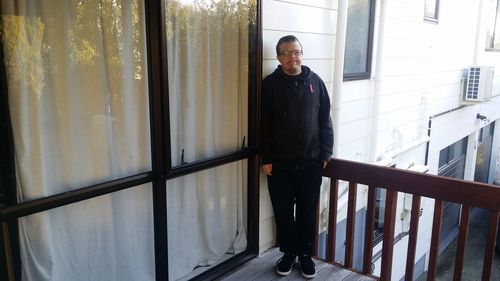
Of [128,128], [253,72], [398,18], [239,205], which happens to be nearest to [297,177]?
[239,205]

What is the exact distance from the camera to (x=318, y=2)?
2996 millimetres

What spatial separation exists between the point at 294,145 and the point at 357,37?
1638 millimetres

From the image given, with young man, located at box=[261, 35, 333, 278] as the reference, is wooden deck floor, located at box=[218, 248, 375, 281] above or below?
below

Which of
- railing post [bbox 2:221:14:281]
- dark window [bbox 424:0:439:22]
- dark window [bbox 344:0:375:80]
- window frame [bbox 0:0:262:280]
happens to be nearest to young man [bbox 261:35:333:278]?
window frame [bbox 0:0:262:280]

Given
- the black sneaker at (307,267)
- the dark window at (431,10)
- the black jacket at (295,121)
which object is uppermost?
the dark window at (431,10)

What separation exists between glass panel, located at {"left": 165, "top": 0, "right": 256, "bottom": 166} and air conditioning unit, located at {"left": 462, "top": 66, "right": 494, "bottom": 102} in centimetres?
482

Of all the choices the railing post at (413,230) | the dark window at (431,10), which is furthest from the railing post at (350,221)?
the dark window at (431,10)

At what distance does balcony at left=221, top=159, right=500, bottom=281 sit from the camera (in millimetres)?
2178

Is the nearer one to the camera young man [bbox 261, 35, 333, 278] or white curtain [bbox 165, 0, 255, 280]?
white curtain [bbox 165, 0, 255, 280]

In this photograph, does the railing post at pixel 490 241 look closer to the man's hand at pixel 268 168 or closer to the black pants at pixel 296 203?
the black pants at pixel 296 203

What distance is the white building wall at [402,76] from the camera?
114 inches

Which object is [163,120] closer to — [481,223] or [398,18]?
[398,18]

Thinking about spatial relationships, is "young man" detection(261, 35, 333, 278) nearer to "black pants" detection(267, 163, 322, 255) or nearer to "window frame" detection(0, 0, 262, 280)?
"black pants" detection(267, 163, 322, 255)

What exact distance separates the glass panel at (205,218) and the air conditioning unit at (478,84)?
484cm
